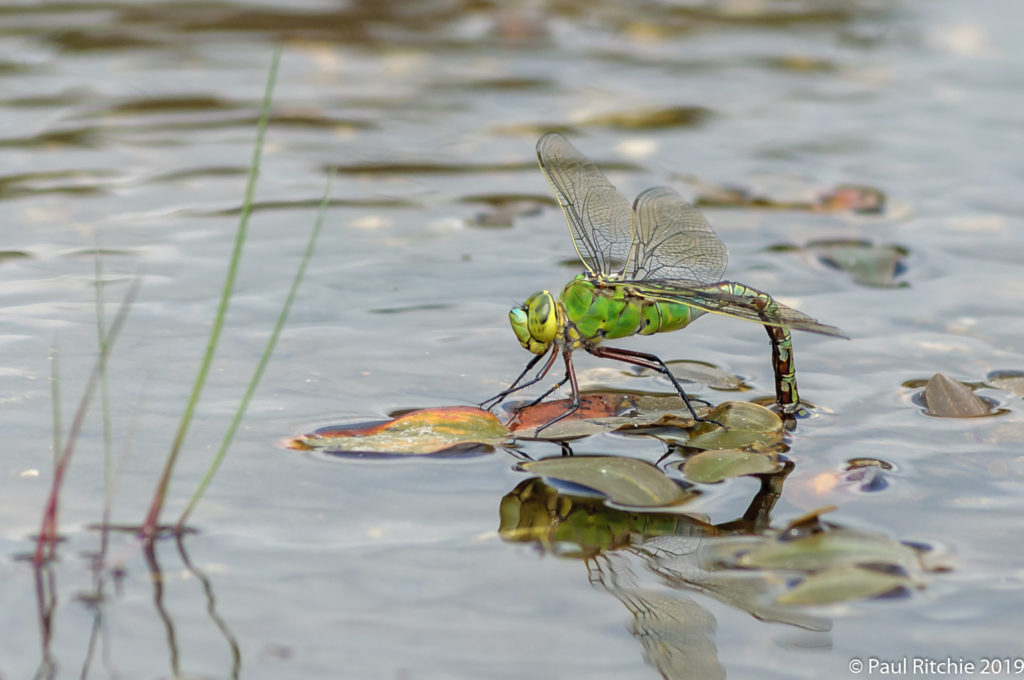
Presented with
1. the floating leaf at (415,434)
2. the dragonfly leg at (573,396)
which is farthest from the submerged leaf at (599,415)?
the floating leaf at (415,434)

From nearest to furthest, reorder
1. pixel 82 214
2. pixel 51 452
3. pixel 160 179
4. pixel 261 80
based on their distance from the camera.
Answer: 1. pixel 51 452
2. pixel 82 214
3. pixel 160 179
4. pixel 261 80

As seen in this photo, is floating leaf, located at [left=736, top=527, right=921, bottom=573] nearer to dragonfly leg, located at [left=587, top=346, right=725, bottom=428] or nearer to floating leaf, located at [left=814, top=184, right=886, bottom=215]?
dragonfly leg, located at [left=587, top=346, right=725, bottom=428]

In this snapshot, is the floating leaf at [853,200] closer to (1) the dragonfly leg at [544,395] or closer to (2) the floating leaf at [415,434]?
(1) the dragonfly leg at [544,395]

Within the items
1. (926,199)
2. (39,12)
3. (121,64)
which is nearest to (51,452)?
(926,199)

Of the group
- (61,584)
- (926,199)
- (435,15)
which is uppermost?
(435,15)

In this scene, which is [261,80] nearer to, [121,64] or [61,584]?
[121,64]

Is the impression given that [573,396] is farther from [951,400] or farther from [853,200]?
[853,200]

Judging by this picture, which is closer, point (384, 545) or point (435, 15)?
point (384, 545)

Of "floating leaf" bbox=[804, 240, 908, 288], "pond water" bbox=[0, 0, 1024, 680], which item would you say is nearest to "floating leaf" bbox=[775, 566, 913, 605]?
"pond water" bbox=[0, 0, 1024, 680]
